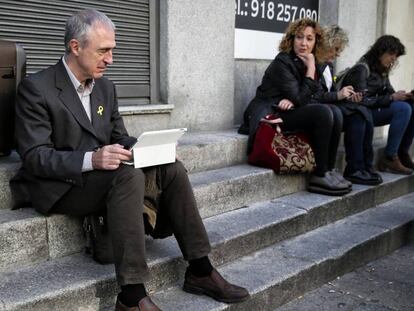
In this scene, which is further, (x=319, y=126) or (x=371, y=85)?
(x=371, y=85)

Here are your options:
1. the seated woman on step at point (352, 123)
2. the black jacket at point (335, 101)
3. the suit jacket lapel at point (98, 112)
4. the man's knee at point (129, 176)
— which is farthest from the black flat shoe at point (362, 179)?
the man's knee at point (129, 176)

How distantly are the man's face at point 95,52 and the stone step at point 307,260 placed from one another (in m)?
1.28

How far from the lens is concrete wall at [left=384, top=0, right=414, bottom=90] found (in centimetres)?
733

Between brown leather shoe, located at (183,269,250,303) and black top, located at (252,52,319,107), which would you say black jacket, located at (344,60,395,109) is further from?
brown leather shoe, located at (183,269,250,303)

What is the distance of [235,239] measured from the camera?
133 inches

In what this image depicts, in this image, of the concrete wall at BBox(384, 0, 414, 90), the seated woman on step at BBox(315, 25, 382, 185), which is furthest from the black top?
the concrete wall at BBox(384, 0, 414, 90)

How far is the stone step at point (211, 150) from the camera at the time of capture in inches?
161

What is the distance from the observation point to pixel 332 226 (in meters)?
4.25

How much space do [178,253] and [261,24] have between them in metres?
3.39

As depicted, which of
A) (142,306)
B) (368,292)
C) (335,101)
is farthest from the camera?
(335,101)

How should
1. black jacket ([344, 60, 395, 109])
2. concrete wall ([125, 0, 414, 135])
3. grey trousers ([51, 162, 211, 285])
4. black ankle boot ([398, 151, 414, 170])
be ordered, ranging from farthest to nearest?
1. black ankle boot ([398, 151, 414, 170])
2. black jacket ([344, 60, 395, 109])
3. concrete wall ([125, 0, 414, 135])
4. grey trousers ([51, 162, 211, 285])

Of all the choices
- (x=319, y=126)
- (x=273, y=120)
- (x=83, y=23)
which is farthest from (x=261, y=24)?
(x=83, y=23)

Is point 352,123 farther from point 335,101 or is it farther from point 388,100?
point 388,100

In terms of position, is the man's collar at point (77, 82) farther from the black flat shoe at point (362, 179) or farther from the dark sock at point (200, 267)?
the black flat shoe at point (362, 179)
